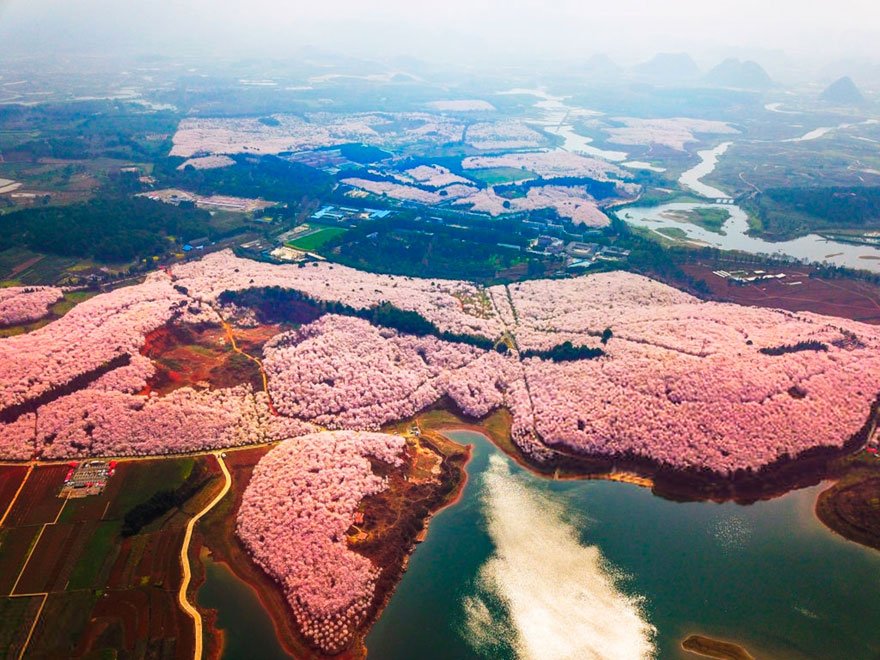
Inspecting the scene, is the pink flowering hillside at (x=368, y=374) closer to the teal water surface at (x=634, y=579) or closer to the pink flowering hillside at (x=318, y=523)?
the pink flowering hillside at (x=318, y=523)

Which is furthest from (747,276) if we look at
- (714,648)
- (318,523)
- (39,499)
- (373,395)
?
(39,499)

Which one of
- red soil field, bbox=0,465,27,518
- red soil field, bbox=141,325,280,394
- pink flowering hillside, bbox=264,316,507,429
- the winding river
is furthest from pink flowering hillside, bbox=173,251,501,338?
the winding river

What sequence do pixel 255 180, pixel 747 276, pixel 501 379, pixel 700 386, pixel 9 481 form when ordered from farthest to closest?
pixel 255 180 < pixel 747 276 < pixel 501 379 < pixel 700 386 < pixel 9 481

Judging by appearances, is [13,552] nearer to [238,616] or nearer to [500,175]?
[238,616]

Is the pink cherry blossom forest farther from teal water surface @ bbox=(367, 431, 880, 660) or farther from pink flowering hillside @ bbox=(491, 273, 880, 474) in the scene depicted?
teal water surface @ bbox=(367, 431, 880, 660)

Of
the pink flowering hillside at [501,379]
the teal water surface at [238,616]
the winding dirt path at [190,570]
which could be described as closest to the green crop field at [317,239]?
the pink flowering hillside at [501,379]

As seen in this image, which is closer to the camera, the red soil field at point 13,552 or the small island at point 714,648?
the small island at point 714,648
